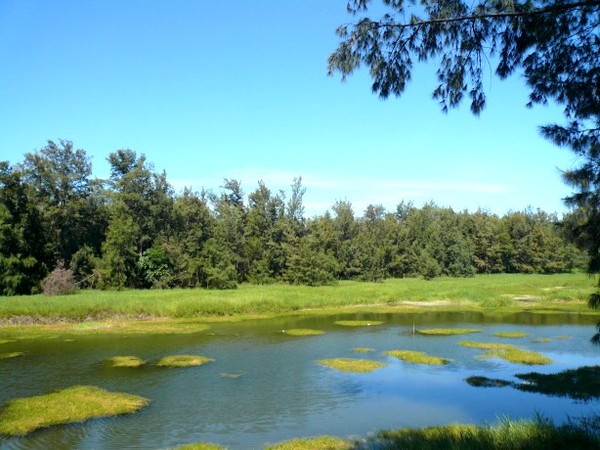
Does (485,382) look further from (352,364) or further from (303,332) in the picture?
(303,332)

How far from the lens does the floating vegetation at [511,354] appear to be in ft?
72.0

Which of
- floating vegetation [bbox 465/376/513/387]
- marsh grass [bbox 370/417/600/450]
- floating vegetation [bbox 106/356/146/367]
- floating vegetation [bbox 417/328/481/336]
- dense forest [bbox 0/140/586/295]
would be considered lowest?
floating vegetation [bbox 106/356/146/367]

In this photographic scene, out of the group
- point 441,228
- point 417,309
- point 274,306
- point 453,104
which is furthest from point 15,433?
point 441,228

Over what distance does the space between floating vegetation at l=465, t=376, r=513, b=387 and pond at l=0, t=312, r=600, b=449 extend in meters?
0.31

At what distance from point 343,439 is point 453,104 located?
8.73 meters

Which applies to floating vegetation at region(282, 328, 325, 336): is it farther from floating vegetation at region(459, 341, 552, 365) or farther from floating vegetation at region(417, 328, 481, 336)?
floating vegetation at region(459, 341, 552, 365)

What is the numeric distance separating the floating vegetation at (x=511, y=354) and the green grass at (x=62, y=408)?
15.6 meters

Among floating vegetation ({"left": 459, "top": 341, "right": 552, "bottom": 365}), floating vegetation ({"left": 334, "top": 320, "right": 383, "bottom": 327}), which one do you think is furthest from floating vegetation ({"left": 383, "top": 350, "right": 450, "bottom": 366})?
floating vegetation ({"left": 334, "top": 320, "right": 383, "bottom": 327})

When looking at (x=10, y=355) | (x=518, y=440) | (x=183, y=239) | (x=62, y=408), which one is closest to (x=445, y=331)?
(x=518, y=440)

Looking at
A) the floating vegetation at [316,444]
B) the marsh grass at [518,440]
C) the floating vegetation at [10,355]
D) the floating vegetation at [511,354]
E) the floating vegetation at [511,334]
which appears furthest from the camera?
the floating vegetation at [511,334]

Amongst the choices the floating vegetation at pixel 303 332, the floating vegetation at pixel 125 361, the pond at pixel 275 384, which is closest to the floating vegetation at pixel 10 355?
the pond at pixel 275 384

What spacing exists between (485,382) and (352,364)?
18.3 feet

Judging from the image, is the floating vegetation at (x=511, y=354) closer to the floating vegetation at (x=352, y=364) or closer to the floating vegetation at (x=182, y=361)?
the floating vegetation at (x=352, y=364)

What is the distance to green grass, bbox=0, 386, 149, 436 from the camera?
46.7 feet
